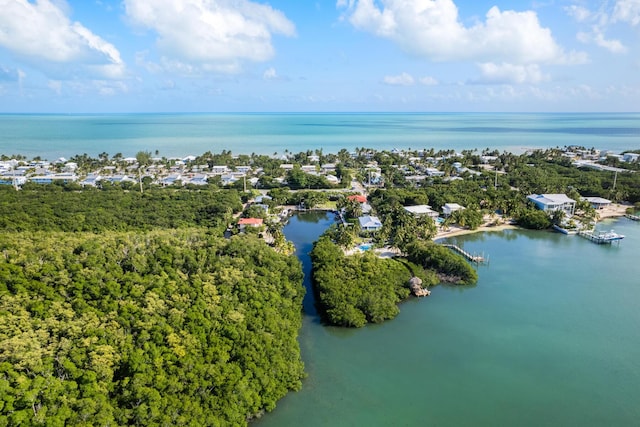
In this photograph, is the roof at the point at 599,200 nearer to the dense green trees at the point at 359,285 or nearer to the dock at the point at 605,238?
the dock at the point at 605,238

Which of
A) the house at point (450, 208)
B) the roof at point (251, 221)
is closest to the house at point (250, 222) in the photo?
the roof at point (251, 221)

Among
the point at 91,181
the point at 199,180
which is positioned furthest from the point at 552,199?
the point at 91,181

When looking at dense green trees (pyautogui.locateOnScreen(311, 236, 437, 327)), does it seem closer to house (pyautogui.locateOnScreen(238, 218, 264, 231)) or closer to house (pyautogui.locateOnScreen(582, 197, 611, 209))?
house (pyautogui.locateOnScreen(238, 218, 264, 231))

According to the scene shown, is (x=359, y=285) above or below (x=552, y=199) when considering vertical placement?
below

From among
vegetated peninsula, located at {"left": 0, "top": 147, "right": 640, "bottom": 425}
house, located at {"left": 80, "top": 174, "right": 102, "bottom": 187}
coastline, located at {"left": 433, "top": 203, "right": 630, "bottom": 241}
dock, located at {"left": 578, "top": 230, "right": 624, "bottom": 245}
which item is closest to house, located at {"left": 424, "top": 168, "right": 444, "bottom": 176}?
vegetated peninsula, located at {"left": 0, "top": 147, "right": 640, "bottom": 425}

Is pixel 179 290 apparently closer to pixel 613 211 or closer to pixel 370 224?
pixel 370 224

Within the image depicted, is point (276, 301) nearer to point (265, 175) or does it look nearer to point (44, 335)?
point (44, 335)
